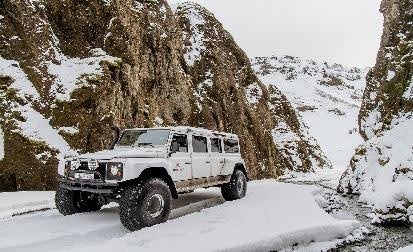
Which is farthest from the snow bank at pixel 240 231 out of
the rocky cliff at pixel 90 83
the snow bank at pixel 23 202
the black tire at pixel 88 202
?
the rocky cliff at pixel 90 83

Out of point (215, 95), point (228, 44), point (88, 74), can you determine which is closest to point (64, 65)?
point (88, 74)

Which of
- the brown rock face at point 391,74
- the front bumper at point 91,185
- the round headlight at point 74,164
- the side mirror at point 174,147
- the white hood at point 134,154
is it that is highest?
the brown rock face at point 391,74

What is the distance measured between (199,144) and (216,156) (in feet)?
3.12

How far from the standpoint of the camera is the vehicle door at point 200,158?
9.51 m

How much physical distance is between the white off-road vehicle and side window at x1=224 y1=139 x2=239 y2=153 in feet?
0.99

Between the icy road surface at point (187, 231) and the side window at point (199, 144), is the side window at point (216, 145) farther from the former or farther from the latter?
the icy road surface at point (187, 231)

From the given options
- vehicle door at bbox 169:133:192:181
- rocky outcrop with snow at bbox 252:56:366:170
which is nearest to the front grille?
vehicle door at bbox 169:133:192:181

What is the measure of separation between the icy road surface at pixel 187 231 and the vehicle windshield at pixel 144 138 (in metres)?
1.76

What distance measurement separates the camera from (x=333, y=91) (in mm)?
113438

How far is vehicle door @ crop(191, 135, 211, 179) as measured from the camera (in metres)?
9.51

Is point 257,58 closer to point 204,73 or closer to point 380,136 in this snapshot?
point 204,73

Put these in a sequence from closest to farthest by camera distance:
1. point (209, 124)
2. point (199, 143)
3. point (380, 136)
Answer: point (199, 143) < point (380, 136) < point (209, 124)

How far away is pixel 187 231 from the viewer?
7180 mm

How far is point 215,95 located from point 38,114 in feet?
56.9
